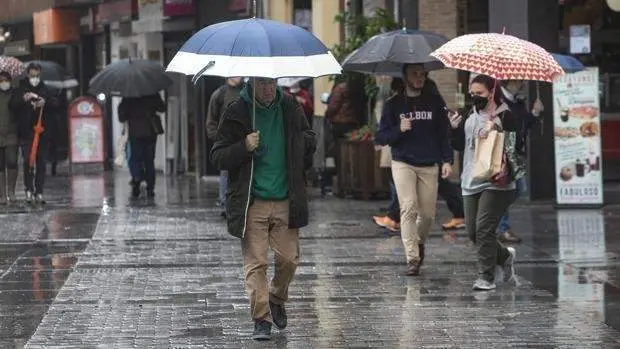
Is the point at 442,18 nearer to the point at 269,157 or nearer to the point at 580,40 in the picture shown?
the point at 580,40

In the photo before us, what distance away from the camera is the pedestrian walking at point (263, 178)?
9.02 m

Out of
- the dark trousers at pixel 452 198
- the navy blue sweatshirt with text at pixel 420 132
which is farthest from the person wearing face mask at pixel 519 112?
the dark trousers at pixel 452 198

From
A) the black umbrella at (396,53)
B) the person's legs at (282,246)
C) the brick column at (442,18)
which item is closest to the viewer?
the person's legs at (282,246)

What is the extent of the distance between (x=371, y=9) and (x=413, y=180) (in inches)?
410

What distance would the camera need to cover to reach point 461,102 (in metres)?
19.6

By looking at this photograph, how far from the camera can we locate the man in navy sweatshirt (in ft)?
39.0

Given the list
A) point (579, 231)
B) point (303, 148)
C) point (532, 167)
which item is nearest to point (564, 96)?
point (532, 167)

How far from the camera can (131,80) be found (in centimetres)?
1998

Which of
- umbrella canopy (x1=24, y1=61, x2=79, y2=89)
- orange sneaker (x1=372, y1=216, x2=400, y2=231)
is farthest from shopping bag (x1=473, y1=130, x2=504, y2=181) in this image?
umbrella canopy (x1=24, y1=61, x2=79, y2=89)

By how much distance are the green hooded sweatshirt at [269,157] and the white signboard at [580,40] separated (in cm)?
1050

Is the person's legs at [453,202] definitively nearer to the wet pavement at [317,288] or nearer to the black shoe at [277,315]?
the wet pavement at [317,288]

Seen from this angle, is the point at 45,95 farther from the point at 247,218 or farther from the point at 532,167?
the point at 247,218

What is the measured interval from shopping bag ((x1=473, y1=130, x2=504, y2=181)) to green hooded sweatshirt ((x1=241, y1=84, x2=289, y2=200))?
226 cm

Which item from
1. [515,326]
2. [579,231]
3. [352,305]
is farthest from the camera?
[579,231]
